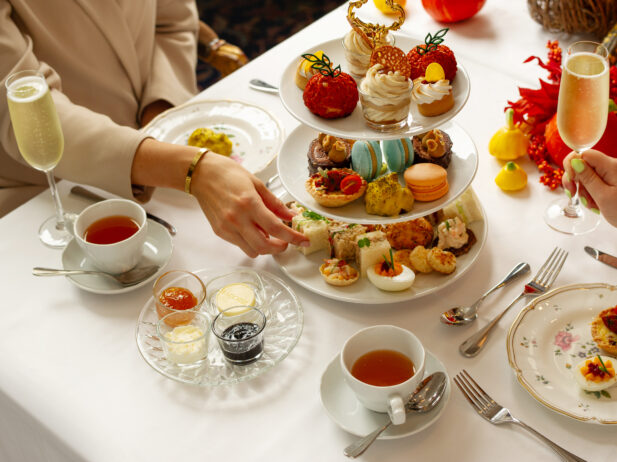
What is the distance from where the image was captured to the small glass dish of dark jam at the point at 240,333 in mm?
1212

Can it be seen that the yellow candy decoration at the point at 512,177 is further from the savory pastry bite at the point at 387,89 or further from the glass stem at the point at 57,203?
the glass stem at the point at 57,203

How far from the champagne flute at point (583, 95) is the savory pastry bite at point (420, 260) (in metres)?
0.41

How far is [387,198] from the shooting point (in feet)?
4.21

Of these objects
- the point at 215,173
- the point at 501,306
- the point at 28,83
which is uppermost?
the point at 28,83

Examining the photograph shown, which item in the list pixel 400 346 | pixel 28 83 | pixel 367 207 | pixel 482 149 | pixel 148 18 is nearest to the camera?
pixel 400 346

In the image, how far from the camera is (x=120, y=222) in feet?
4.85

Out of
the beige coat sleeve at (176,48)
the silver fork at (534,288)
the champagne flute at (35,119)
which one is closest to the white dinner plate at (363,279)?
the silver fork at (534,288)

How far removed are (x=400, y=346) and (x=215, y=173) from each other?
603 millimetres

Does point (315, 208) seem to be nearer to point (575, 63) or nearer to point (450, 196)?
point (450, 196)

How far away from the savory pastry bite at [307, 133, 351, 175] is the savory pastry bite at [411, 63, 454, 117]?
21cm

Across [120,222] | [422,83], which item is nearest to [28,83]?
[120,222]

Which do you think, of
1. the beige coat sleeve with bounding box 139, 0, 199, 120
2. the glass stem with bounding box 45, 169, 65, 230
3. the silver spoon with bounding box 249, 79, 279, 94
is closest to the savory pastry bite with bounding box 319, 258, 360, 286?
the glass stem with bounding box 45, 169, 65, 230

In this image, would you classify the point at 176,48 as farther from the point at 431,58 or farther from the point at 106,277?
the point at 431,58

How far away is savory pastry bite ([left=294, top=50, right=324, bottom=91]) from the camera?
1.30 m
